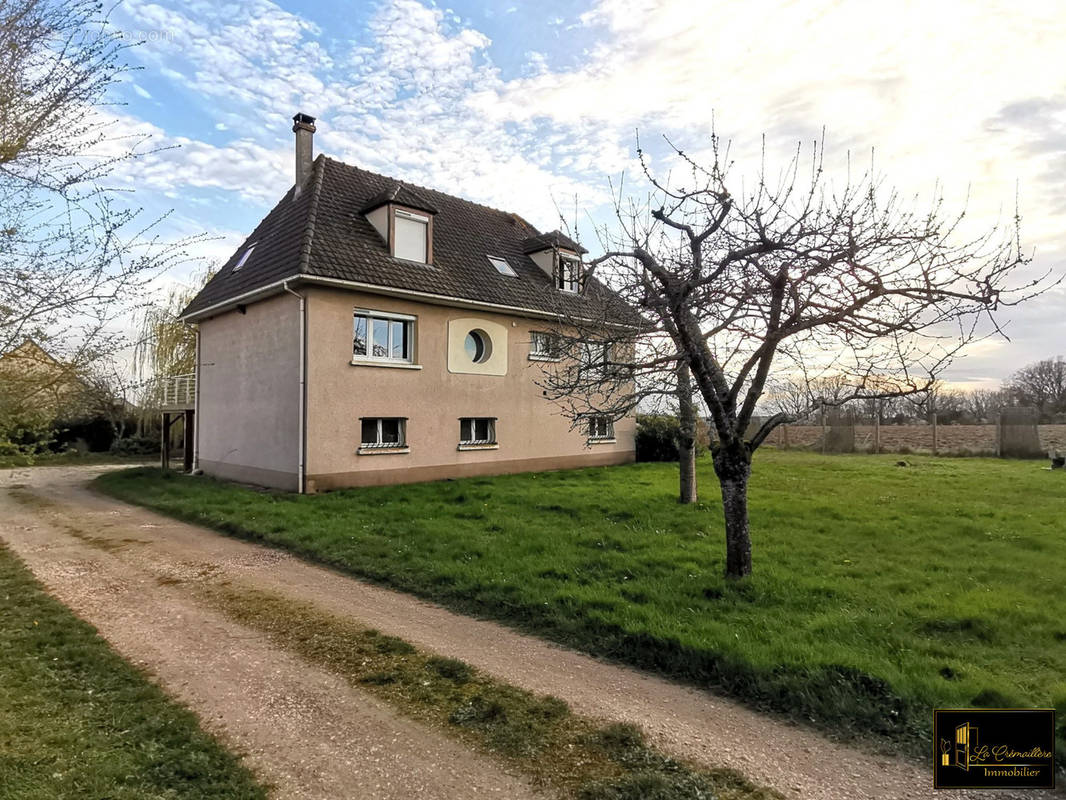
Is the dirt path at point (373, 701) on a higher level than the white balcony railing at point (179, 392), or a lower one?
lower

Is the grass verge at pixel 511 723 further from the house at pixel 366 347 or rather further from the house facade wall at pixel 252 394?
the house facade wall at pixel 252 394

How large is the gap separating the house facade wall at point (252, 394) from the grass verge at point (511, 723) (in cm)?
874

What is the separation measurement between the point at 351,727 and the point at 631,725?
1.72 meters

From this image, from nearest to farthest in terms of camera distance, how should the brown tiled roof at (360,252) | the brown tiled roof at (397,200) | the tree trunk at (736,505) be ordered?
the tree trunk at (736,505) → the brown tiled roof at (360,252) → the brown tiled roof at (397,200)

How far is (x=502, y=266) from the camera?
18.2 m

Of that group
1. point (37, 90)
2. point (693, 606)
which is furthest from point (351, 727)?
point (37, 90)

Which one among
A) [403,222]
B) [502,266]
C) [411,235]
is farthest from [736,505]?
[502,266]

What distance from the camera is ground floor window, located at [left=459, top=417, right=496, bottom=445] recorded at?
637 inches

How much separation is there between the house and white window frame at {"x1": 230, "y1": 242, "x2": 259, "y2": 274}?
0.90ft

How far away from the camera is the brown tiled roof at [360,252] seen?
13797 millimetres

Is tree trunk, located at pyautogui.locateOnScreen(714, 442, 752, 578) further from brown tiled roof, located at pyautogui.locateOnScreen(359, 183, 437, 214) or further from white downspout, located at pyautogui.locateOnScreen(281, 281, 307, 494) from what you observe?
brown tiled roof, located at pyautogui.locateOnScreen(359, 183, 437, 214)

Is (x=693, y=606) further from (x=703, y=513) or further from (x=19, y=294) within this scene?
(x=19, y=294)

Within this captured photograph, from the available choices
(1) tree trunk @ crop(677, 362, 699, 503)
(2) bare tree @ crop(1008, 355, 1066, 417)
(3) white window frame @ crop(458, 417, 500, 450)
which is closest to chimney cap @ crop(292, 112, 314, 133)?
(3) white window frame @ crop(458, 417, 500, 450)

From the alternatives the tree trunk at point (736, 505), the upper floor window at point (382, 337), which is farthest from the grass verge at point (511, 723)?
A: the upper floor window at point (382, 337)
